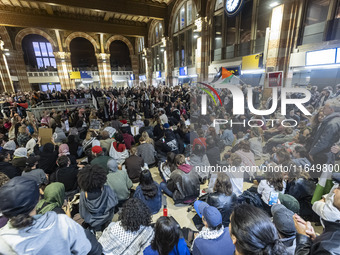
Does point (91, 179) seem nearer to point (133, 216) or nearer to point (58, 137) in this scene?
point (133, 216)

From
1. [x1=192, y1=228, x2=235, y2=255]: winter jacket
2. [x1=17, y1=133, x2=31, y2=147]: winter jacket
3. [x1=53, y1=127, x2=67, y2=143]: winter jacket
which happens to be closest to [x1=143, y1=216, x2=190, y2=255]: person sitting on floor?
[x1=192, y1=228, x2=235, y2=255]: winter jacket

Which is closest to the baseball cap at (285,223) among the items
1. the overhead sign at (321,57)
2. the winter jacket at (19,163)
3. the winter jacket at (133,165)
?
the winter jacket at (133,165)

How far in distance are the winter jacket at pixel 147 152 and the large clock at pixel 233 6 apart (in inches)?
404

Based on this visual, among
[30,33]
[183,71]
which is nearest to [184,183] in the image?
[183,71]

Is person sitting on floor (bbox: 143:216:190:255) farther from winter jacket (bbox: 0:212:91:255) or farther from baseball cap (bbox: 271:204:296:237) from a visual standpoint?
baseball cap (bbox: 271:204:296:237)

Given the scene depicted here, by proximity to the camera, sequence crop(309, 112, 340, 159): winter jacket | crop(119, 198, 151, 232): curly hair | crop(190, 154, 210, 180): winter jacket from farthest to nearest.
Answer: crop(190, 154, 210, 180): winter jacket < crop(309, 112, 340, 159): winter jacket < crop(119, 198, 151, 232): curly hair

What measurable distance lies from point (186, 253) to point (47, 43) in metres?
29.4

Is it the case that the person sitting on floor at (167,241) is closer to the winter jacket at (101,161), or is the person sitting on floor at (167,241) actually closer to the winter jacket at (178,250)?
the winter jacket at (178,250)

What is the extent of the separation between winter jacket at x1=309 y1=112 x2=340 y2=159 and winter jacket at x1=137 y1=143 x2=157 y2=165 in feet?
11.3

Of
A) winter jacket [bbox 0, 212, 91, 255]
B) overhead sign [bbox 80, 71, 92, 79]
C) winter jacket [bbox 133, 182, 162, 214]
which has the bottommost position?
winter jacket [bbox 133, 182, 162, 214]

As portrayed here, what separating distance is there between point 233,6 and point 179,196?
11859 millimetres

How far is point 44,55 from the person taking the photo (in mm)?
22234

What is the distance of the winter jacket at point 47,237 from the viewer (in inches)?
39.8

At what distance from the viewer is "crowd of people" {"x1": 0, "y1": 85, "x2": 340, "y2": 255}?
3.50 feet
